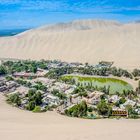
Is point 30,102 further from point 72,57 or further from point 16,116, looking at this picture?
point 72,57

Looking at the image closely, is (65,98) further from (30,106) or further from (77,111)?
(77,111)

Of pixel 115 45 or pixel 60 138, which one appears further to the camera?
pixel 115 45

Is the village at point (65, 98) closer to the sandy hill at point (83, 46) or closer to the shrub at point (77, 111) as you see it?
the shrub at point (77, 111)

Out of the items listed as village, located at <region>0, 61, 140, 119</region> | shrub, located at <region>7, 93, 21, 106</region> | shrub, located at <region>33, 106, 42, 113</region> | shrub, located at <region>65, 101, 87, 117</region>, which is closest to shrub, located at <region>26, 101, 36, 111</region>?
village, located at <region>0, 61, 140, 119</region>

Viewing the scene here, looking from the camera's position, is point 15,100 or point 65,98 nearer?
point 15,100

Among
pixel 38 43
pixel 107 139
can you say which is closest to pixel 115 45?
pixel 38 43

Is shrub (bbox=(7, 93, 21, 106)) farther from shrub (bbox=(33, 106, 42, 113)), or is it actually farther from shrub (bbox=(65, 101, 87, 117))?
shrub (bbox=(65, 101, 87, 117))

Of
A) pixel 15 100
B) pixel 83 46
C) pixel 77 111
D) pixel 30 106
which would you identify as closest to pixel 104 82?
pixel 15 100
